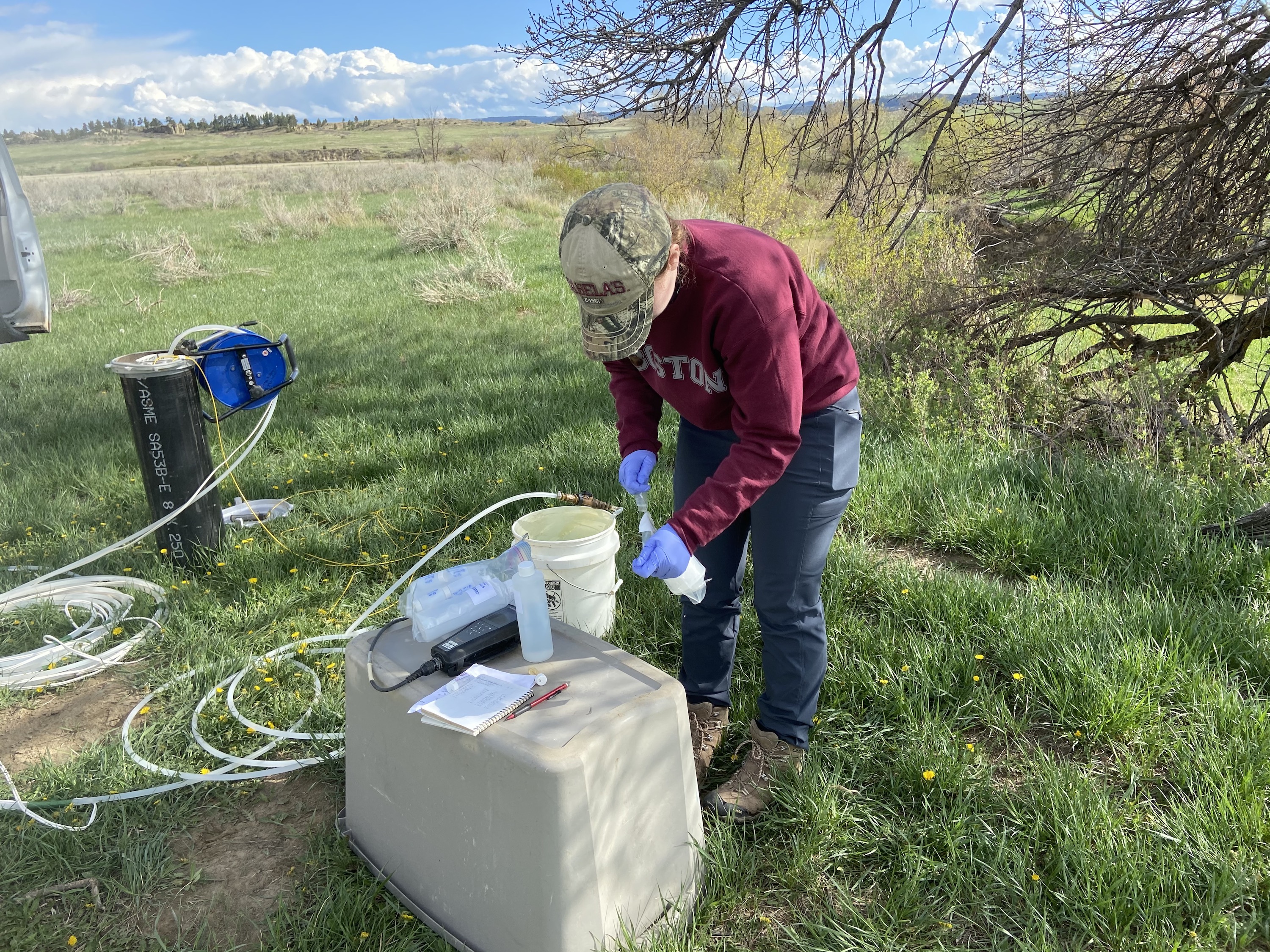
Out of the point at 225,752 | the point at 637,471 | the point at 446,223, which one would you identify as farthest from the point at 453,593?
the point at 446,223

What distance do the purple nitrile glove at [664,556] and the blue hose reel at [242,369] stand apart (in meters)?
2.42

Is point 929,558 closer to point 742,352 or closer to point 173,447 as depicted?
point 742,352

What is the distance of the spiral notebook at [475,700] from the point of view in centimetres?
161

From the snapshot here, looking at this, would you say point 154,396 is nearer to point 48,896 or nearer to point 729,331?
point 48,896

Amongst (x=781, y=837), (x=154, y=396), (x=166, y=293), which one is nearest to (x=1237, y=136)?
(x=781, y=837)

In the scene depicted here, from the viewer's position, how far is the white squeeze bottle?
1.84 metres

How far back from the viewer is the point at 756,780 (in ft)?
7.05

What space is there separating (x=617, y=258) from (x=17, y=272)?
263 cm

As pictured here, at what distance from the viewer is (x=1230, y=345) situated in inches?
187

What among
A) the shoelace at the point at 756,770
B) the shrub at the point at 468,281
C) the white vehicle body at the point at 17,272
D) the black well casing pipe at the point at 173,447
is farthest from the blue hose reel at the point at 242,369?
the shrub at the point at 468,281

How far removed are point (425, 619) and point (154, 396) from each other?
2.19 m

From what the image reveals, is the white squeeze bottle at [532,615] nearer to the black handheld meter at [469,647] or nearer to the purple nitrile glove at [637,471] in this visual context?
the black handheld meter at [469,647]

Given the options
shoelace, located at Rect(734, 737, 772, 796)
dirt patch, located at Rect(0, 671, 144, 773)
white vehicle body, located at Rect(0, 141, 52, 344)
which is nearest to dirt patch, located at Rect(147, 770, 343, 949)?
dirt patch, located at Rect(0, 671, 144, 773)

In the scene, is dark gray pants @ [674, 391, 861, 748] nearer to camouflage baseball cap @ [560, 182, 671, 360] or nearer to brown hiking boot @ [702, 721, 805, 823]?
brown hiking boot @ [702, 721, 805, 823]
